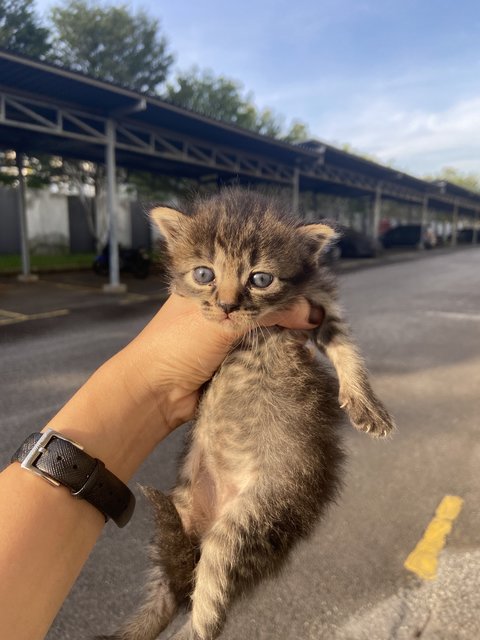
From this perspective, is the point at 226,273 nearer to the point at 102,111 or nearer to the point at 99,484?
the point at 99,484

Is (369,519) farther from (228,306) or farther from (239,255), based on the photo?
(239,255)

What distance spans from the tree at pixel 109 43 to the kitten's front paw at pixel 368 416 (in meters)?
32.4

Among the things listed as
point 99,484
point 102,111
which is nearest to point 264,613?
point 99,484

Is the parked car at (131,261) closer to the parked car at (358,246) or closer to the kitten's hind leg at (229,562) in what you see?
the parked car at (358,246)

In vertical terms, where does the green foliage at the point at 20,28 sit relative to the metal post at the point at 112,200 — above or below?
above

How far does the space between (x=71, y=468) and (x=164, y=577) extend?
3.07 feet

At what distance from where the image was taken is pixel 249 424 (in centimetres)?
259

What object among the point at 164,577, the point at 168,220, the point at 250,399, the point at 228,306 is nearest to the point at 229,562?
the point at 164,577

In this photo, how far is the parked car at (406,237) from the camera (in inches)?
1836

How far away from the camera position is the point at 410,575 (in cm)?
323

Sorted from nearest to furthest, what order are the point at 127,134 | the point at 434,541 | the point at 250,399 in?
the point at 250,399, the point at 434,541, the point at 127,134

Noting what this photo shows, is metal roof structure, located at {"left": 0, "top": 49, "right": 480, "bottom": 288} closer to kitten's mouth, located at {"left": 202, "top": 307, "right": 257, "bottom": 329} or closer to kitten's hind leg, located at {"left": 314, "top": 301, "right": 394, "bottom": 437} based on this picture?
kitten's hind leg, located at {"left": 314, "top": 301, "right": 394, "bottom": 437}

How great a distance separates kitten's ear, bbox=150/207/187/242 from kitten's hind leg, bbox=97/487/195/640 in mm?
1587

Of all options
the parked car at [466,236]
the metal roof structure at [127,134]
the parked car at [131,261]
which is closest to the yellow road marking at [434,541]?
the metal roof structure at [127,134]
